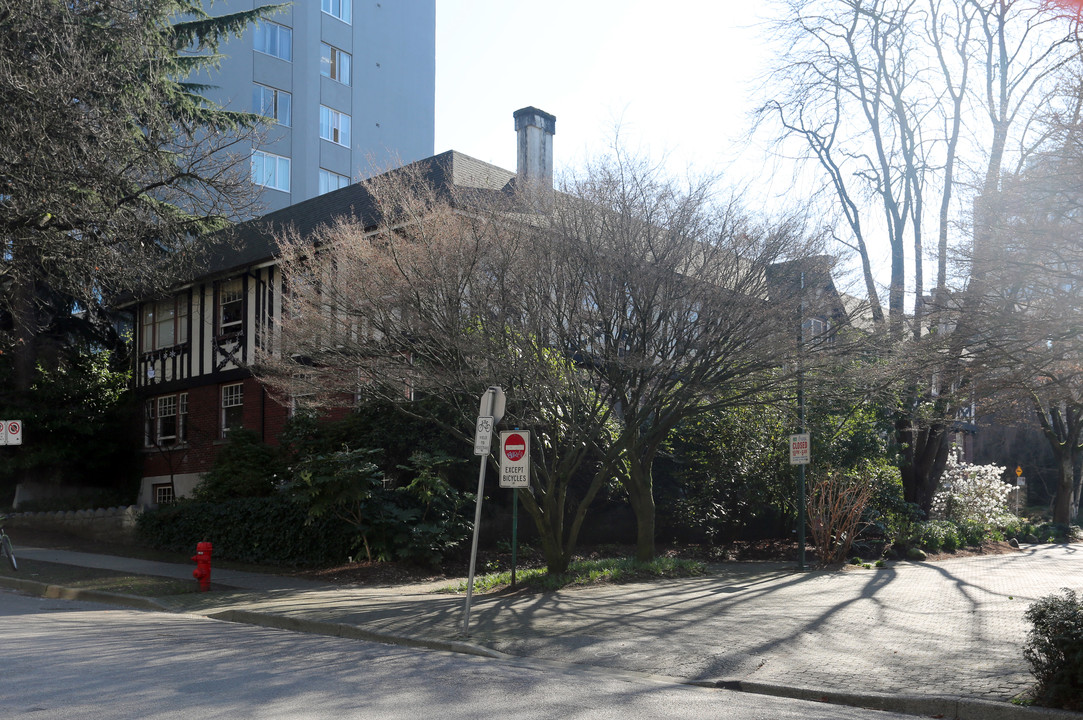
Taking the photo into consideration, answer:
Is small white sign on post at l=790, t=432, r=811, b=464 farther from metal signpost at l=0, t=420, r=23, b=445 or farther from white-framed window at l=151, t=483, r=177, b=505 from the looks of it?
white-framed window at l=151, t=483, r=177, b=505

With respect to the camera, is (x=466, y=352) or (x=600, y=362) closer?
(x=466, y=352)

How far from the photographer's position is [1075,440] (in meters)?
33.5

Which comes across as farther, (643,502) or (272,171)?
(272,171)

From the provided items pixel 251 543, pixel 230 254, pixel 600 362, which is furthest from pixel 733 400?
pixel 230 254

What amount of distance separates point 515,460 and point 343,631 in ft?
9.55

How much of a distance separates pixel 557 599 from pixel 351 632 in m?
3.28

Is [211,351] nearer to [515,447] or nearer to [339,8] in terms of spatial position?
[515,447]

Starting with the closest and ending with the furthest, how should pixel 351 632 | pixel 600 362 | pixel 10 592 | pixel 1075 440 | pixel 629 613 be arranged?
pixel 351 632 < pixel 629 613 < pixel 600 362 < pixel 10 592 < pixel 1075 440

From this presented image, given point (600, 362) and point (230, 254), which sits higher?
point (230, 254)

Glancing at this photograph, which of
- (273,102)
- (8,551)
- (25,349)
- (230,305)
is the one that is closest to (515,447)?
(8,551)

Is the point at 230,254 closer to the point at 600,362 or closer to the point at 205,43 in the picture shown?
the point at 205,43

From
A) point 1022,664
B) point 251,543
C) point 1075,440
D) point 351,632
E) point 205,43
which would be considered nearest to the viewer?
point 1022,664

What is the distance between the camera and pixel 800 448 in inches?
690

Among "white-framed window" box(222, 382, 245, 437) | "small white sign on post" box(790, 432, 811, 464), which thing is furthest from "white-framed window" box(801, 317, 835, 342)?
"white-framed window" box(222, 382, 245, 437)
